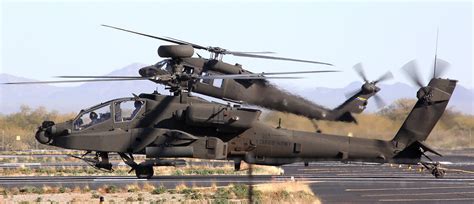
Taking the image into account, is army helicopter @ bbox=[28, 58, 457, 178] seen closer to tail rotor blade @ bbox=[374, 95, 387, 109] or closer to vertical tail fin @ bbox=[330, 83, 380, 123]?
vertical tail fin @ bbox=[330, 83, 380, 123]

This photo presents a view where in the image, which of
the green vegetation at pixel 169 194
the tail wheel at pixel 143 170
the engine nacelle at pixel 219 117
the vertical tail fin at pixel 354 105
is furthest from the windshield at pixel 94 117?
the vertical tail fin at pixel 354 105

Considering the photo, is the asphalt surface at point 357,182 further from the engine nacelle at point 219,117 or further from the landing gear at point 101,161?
the landing gear at point 101,161

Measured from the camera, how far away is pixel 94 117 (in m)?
26.9

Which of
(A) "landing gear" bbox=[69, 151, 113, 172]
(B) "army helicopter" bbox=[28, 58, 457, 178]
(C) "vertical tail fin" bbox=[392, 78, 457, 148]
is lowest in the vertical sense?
(A) "landing gear" bbox=[69, 151, 113, 172]

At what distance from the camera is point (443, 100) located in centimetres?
3019

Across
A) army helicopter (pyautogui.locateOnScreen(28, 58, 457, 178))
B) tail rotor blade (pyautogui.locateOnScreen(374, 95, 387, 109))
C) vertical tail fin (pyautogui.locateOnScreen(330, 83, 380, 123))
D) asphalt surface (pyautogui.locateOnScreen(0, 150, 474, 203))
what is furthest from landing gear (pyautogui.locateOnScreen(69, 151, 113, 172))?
tail rotor blade (pyautogui.locateOnScreen(374, 95, 387, 109))

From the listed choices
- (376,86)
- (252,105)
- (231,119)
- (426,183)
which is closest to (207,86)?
(252,105)

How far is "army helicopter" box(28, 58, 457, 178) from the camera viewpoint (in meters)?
26.6

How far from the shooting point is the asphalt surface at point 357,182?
111 feet

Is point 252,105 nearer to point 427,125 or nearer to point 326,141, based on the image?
point 326,141

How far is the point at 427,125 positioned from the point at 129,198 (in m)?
11.4

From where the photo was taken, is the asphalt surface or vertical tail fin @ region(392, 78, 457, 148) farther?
the asphalt surface

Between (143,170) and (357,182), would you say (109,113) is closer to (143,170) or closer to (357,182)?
(143,170)

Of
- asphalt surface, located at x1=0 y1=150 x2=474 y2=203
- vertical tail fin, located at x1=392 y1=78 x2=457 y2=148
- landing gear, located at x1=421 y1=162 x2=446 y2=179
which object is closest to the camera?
landing gear, located at x1=421 y1=162 x2=446 y2=179
